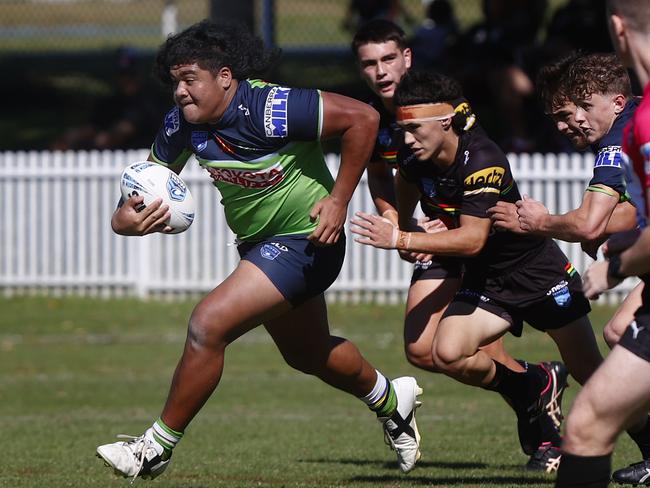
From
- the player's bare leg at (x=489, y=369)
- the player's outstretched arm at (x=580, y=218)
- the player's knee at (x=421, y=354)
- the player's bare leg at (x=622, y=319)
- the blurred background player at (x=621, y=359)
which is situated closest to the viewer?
the blurred background player at (x=621, y=359)

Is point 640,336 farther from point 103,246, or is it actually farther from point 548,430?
point 103,246

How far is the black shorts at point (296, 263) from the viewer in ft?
19.9

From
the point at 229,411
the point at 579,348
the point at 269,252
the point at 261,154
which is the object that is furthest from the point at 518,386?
the point at 229,411

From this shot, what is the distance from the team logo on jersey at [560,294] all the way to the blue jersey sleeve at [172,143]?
2.05 meters

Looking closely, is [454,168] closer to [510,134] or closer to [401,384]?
[401,384]

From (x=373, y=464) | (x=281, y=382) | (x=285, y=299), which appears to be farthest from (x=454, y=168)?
(x=281, y=382)

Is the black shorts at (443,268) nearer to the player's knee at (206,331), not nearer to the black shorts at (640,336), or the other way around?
the player's knee at (206,331)

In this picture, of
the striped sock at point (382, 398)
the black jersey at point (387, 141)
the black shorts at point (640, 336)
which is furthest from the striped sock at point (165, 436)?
the black shorts at point (640, 336)

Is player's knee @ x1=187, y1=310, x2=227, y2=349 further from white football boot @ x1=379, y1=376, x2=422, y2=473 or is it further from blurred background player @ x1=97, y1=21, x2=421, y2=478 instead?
white football boot @ x1=379, y1=376, x2=422, y2=473

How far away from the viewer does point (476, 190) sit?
20.4ft

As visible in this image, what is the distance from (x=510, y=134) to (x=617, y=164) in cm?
1091

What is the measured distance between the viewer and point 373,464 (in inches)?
295

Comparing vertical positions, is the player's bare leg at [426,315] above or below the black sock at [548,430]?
above

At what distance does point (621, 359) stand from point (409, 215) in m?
2.73
